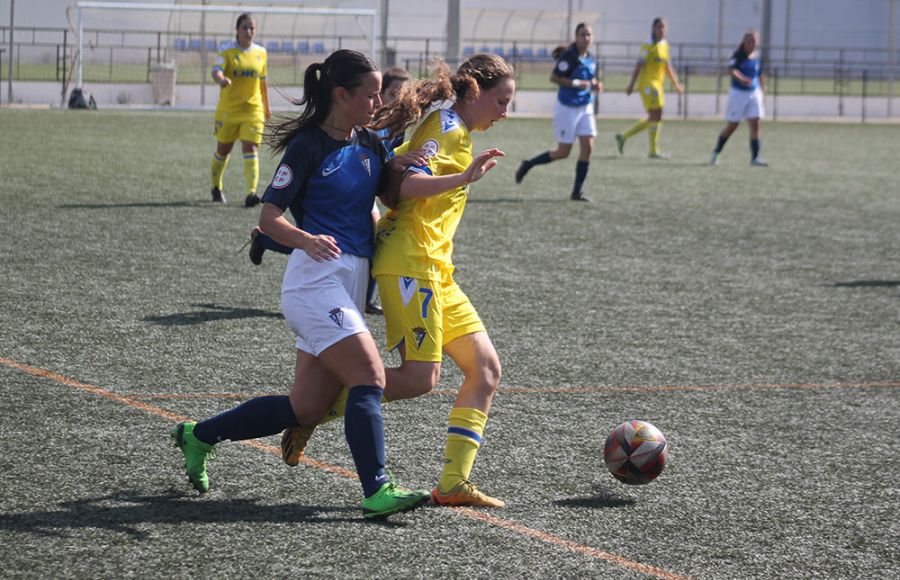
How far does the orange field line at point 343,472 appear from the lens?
418cm

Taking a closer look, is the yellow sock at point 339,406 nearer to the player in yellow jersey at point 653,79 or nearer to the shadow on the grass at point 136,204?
the shadow on the grass at point 136,204

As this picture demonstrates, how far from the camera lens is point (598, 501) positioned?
191 inches

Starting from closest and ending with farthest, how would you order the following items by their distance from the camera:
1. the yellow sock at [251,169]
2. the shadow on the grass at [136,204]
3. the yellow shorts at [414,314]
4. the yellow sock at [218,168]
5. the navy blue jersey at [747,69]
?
the yellow shorts at [414,314], the shadow on the grass at [136,204], the yellow sock at [251,169], the yellow sock at [218,168], the navy blue jersey at [747,69]

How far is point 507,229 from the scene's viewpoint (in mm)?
12773

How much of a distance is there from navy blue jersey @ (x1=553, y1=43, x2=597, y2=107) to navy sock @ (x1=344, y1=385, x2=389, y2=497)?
11.4 metres

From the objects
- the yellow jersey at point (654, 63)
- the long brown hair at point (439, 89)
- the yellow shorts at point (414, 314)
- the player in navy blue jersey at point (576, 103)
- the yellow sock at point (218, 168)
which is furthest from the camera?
the yellow jersey at point (654, 63)

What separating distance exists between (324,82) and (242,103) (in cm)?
959

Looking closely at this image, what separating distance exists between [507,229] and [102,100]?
69.3 ft

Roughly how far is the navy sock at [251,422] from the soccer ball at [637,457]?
1.22 metres

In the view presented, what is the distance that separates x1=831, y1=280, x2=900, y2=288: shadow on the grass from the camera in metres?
10.2

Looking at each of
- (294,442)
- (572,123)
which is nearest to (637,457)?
(294,442)

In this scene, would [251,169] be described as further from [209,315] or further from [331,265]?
[331,265]

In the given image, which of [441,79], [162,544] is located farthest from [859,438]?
[162,544]


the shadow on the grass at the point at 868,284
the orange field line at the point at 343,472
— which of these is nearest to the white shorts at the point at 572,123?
the shadow on the grass at the point at 868,284
